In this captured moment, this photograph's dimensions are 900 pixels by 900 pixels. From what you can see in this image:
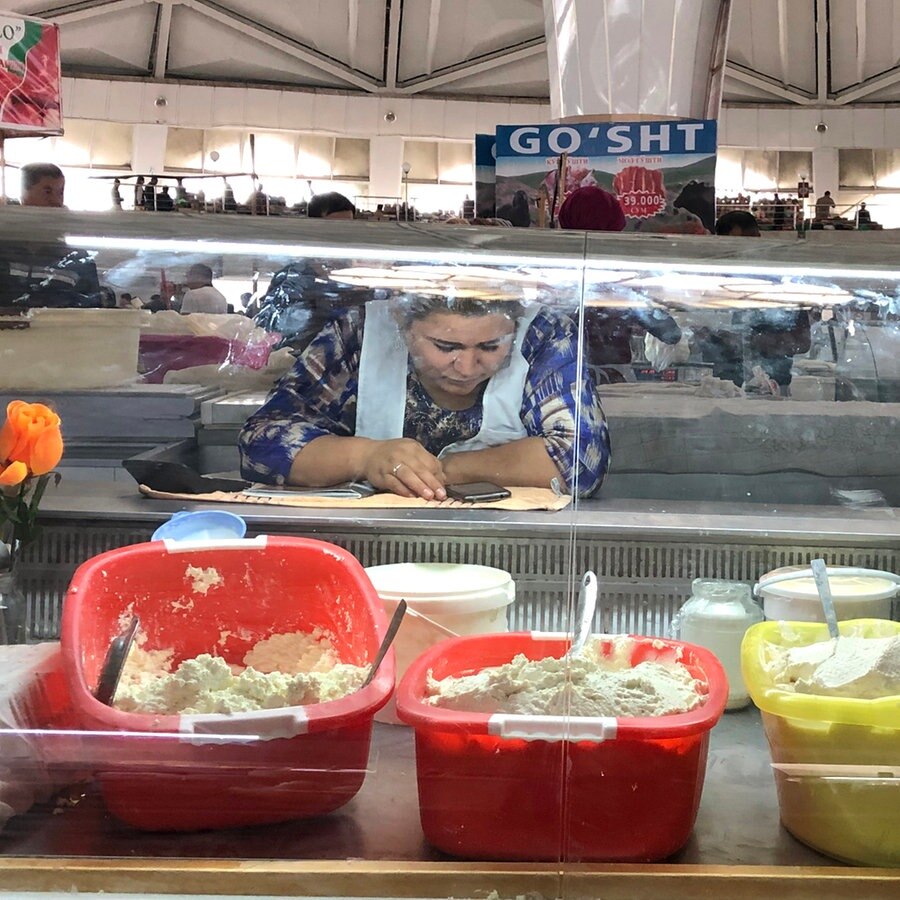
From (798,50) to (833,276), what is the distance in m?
8.75

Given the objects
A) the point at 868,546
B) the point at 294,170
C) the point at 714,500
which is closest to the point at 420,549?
the point at 714,500

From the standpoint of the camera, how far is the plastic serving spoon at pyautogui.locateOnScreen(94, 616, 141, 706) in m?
0.90

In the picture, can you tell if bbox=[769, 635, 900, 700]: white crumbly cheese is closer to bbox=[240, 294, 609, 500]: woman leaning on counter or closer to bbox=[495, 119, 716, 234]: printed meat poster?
bbox=[240, 294, 609, 500]: woman leaning on counter

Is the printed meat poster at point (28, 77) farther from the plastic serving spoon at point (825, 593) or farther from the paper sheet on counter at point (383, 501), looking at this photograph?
the plastic serving spoon at point (825, 593)

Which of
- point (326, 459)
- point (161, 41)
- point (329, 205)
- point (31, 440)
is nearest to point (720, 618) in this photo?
point (326, 459)

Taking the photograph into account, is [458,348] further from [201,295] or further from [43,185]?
[43,185]

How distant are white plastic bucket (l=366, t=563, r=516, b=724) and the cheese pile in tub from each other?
8 centimetres

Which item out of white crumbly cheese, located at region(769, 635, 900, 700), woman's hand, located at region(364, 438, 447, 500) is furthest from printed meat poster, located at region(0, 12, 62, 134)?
white crumbly cheese, located at region(769, 635, 900, 700)

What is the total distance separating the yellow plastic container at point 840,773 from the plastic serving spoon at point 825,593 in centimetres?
16

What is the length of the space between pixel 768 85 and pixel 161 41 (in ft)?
18.4

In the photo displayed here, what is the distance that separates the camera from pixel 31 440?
102cm

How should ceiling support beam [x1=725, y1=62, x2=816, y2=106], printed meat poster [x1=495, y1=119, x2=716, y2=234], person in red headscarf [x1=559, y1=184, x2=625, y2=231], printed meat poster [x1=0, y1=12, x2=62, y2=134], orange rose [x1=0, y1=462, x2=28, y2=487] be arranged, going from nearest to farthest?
1. orange rose [x1=0, y1=462, x2=28, y2=487]
2. person in red headscarf [x1=559, y1=184, x2=625, y2=231]
3. printed meat poster [x1=495, y1=119, x2=716, y2=234]
4. printed meat poster [x1=0, y1=12, x2=62, y2=134]
5. ceiling support beam [x1=725, y1=62, x2=816, y2=106]

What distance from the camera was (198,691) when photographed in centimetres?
92

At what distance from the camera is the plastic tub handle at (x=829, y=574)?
106 cm
